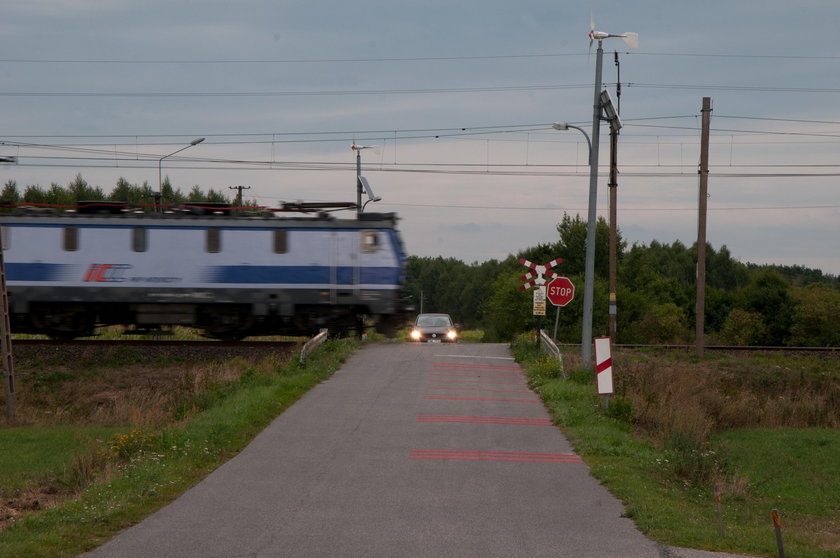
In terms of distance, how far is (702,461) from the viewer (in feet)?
41.8

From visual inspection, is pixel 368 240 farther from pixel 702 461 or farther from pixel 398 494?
pixel 398 494

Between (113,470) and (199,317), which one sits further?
Result: (199,317)

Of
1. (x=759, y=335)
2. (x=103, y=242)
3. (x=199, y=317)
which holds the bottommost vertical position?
(x=759, y=335)

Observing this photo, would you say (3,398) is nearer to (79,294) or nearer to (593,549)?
(79,294)

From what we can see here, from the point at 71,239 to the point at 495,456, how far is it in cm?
1712

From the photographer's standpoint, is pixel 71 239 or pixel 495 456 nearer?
pixel 495 456

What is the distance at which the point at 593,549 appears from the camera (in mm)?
8117

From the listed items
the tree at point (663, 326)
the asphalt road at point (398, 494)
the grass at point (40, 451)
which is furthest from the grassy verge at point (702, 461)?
the tree at point (663, 326)

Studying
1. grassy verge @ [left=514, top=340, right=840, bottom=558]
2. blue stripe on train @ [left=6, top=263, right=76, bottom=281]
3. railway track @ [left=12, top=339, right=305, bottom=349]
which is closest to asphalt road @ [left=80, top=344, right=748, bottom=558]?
grassy verge @ [left=514, top=340, right=840, bottom=558]

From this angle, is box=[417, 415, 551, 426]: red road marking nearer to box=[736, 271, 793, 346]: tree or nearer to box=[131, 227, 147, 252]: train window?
box=[131, 227, 147, 252]: train window

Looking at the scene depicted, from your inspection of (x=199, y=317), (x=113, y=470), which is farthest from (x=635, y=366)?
(x=113, y=470)

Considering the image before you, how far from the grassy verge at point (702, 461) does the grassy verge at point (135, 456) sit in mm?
4909

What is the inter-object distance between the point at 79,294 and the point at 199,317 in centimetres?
328

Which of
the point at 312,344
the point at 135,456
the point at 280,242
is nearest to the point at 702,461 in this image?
the point at 135,456
